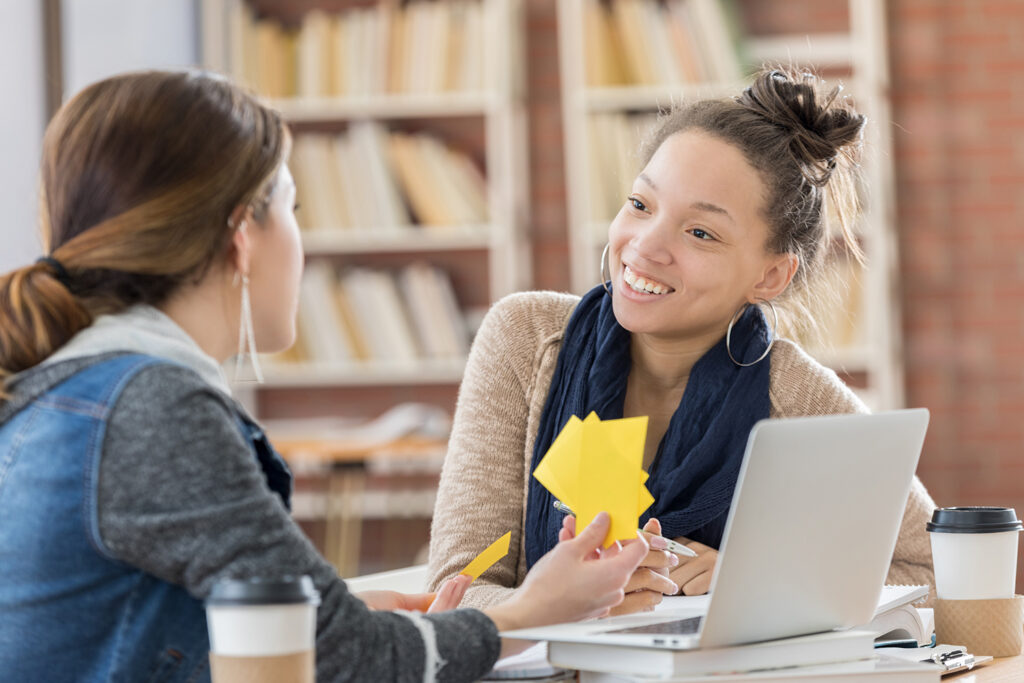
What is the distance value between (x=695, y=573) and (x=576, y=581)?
441mm

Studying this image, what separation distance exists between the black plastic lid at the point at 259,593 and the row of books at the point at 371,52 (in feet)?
10.8

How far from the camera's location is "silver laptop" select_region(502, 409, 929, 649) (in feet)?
3.29

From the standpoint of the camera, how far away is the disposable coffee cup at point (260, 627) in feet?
2.82

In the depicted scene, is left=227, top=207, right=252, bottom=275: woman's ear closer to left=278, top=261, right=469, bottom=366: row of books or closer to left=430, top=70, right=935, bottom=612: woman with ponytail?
left=430, top=70, right=935, bottom=612: woman with ponytail

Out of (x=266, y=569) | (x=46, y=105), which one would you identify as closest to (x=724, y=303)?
(x=266, y=569)

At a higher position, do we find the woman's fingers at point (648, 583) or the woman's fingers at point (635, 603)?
the woman's fingers at point (648, 583)

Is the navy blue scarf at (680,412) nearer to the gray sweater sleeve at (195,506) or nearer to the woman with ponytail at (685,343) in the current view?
the woman with ponytail at (685,343)

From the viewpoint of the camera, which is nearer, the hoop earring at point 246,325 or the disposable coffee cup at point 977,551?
the hoop earring at point 246,325

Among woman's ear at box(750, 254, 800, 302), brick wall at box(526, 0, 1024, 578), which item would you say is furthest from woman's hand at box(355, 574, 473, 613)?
brick wall at box(526, 0, 1024, 578)

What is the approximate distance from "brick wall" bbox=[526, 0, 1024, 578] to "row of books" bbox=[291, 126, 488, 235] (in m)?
1.17

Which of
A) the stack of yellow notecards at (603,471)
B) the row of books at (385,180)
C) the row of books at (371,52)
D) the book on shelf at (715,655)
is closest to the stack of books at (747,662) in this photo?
the book on shelf at (715,655)

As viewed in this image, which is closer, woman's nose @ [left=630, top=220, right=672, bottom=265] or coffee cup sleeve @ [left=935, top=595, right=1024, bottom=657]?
coffee cup sleeve @ [left=935, top=595, right=1024, bottom=657]

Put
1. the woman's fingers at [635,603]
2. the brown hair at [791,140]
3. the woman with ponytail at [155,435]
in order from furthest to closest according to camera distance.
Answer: the brown hair at [791,140]
the woman's fingers at [635,603]
the woman with ponytail at [155,435]

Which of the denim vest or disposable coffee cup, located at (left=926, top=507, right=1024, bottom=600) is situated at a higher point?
the denim vest
